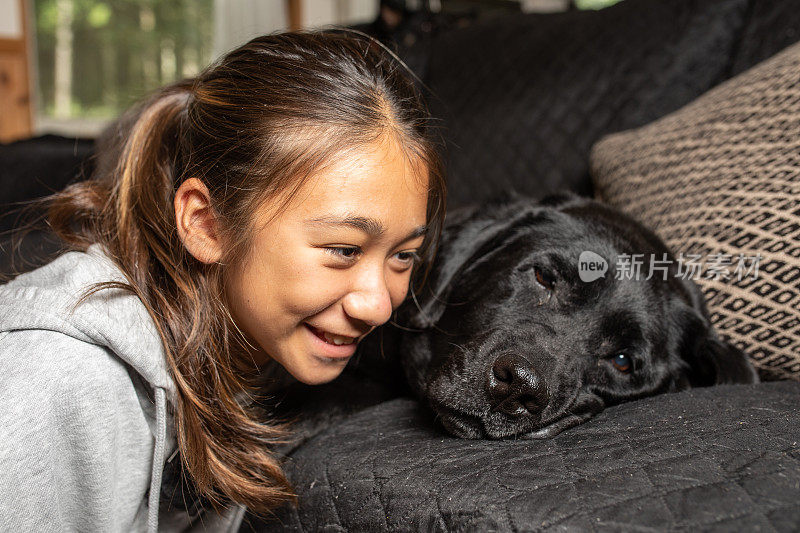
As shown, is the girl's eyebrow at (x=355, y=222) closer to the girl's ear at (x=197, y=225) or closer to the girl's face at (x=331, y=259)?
the girl's face at (x=331, y=259)

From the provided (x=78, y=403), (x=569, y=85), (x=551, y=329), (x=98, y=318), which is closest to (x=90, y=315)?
(x=98, y=318)

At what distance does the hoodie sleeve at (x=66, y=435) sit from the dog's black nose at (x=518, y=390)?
568 mm

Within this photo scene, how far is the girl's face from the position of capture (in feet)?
3.18

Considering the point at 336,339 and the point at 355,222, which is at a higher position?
the point at 355,222

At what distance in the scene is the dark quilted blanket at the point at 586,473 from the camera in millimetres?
629

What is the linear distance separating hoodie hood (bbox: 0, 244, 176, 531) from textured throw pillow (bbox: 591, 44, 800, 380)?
3.31ft

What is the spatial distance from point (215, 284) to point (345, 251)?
0.25 meters

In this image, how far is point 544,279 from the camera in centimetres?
119

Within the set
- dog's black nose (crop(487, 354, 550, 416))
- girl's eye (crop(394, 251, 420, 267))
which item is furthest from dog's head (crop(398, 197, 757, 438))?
girl's eye (crop(394, 251, 420, 267))

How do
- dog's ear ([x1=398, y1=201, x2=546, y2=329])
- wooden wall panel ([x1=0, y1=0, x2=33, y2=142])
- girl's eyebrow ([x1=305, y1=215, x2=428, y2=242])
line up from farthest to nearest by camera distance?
wooden wall panel ([x1=0, y1=0, x2=33, y2=142]) → dog's ear ([x1=398, y1=201, x2=546, y2=329]) → girl's eyebrow ([x1=305, y1=215, x2=428, y2=242])

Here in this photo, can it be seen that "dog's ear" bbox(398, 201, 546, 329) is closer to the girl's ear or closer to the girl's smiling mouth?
the girl's smiling mouth

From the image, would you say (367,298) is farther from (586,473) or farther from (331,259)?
(586,473)

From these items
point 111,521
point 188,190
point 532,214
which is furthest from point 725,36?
point 111,521

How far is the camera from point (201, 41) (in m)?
5.70
